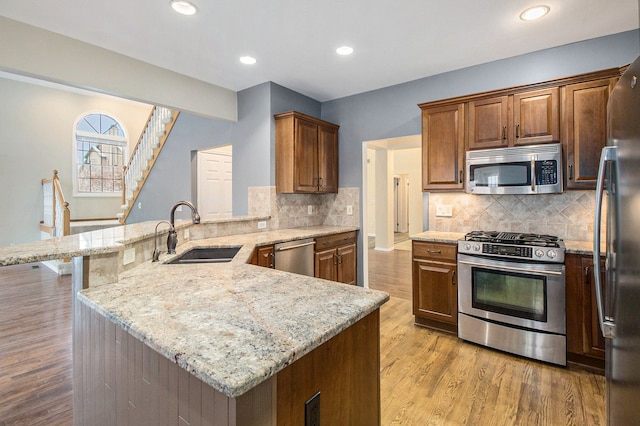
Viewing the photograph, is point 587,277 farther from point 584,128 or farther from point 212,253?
point 212,253

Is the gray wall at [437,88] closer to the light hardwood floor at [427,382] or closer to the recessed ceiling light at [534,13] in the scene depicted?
the recessed ceiling light at [534,13]

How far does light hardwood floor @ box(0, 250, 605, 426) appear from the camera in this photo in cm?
196

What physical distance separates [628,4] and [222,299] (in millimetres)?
3497

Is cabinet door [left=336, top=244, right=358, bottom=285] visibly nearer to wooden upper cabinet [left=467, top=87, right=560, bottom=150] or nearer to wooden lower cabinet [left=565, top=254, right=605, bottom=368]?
wooden upper cabinet [left=467, top=87, right=560, bottom=150]

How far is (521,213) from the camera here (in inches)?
127

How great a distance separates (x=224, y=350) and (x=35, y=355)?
9.55 ft

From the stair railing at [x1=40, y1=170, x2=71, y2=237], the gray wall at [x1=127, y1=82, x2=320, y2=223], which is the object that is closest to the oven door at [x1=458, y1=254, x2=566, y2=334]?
the gray wall at [x1=127, y1=82, x2=320, y2=223]

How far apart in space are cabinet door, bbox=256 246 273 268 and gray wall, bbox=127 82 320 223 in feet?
3.73

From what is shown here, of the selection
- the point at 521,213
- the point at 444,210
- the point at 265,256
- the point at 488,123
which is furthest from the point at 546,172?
the point at 265,256

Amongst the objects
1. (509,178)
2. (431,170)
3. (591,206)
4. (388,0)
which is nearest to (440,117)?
(431,170)

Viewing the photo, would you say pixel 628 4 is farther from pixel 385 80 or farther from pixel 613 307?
pixel 613 307

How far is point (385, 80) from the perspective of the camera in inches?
153

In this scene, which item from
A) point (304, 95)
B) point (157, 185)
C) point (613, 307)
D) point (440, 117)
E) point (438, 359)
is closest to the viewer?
point (613, 307)

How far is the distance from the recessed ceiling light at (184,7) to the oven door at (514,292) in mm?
3024
